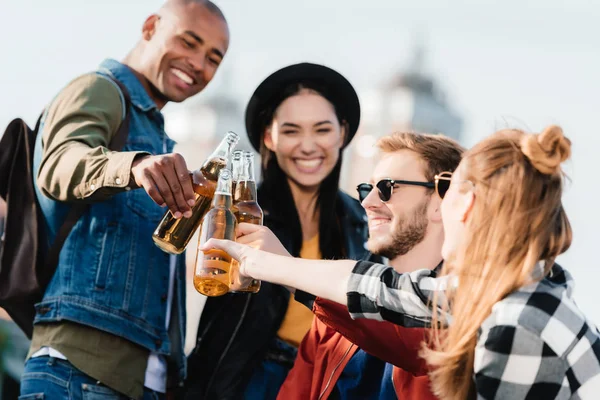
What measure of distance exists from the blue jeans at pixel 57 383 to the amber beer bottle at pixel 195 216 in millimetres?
592

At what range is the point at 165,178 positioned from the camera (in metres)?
3.03

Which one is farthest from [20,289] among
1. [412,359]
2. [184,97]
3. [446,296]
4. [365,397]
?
[446,296]

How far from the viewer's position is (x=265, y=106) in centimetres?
464

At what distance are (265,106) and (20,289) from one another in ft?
5.15

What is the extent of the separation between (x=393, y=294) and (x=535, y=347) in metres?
0.38

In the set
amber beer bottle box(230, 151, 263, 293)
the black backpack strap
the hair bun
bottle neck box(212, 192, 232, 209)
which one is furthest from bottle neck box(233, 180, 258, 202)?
the hair bun

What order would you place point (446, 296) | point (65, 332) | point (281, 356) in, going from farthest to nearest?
point (281, 356) < point (65, 332) < point (446, 296)

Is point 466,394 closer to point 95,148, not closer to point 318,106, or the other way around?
point 95,148

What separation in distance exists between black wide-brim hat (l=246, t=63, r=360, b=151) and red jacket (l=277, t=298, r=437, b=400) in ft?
4.66

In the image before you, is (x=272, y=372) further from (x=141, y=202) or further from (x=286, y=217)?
(x=141, y=202)

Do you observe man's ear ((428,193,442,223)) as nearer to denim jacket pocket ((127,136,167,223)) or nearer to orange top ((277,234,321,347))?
orange top ((277,234,321,347))

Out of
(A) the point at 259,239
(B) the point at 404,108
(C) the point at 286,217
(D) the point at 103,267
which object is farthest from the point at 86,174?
(B) the point at 404,108

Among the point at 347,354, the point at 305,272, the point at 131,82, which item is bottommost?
the point at 347,354

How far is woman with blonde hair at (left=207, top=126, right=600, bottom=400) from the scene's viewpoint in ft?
7.46
